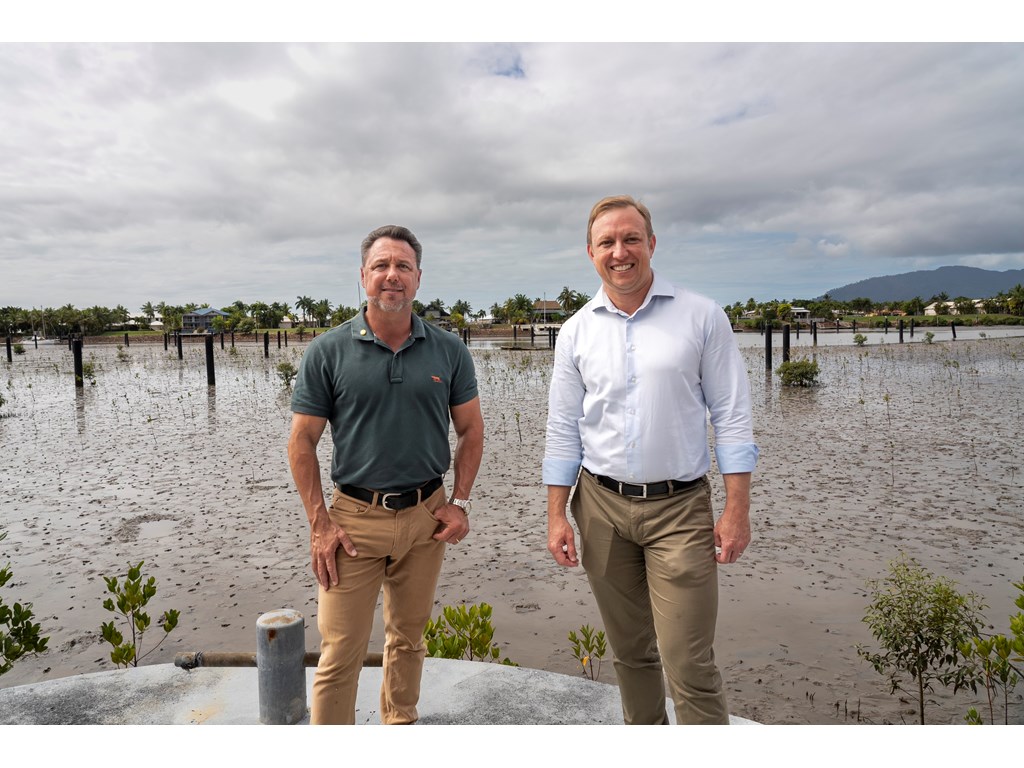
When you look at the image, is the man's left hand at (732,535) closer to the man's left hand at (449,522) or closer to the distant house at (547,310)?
the man's left hand at (449,522)

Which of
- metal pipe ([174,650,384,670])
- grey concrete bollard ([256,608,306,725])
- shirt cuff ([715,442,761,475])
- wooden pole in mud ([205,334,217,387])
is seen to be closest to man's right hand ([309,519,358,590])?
grey concrete bollard ([256,608,306,725])

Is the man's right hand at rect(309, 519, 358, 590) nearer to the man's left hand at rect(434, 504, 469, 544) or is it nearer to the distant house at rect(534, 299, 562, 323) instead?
the man's left hand at rect(434, 504, 469, 544)

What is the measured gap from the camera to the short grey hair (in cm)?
249

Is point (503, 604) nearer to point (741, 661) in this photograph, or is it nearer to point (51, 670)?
point (741, 661)

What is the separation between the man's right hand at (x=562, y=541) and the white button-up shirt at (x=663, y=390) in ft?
0.79

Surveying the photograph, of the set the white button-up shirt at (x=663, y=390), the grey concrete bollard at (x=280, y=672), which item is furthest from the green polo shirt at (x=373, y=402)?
the grey concrete bollard at (x=280, y=672)

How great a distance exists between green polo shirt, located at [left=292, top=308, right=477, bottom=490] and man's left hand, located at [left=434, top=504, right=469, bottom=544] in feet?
0.54

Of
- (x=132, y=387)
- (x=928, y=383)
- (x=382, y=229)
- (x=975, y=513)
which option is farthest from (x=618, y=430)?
(x=132, y=387)

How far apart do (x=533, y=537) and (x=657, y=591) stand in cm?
472

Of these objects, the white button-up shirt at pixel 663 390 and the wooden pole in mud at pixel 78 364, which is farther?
the wooden pole in mud at pixel 78 364

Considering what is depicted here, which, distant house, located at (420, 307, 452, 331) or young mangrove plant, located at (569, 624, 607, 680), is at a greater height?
distant house, located at (420, 307, 452, 331)

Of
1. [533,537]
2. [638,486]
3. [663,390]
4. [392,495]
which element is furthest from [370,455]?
[533,537]

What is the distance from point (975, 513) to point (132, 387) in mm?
22823

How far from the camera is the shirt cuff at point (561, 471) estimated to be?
2.50 meters
